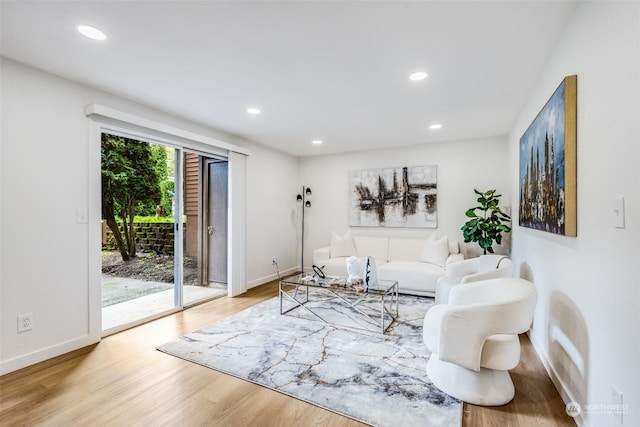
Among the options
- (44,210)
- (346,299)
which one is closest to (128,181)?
(44,210)

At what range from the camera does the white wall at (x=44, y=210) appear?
2197mm

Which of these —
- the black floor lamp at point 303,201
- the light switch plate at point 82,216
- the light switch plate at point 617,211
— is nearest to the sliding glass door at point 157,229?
the light switch plate at point 82,216

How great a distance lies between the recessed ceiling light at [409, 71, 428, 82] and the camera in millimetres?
2417

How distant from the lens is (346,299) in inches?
139

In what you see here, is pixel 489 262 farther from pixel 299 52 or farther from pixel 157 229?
pixel 157 229

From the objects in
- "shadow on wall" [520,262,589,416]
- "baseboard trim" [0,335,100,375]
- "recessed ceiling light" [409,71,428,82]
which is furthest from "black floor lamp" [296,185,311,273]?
"shadow on wall" [520,262,589,416]

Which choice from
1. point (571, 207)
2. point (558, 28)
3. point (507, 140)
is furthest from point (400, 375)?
point (507, 140)

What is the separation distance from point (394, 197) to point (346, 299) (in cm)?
221

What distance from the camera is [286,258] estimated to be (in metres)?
5.55

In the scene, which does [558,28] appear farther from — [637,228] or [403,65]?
[637,228]

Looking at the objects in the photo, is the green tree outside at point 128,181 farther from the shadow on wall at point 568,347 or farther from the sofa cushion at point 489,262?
the shadow on wall at point 568,347

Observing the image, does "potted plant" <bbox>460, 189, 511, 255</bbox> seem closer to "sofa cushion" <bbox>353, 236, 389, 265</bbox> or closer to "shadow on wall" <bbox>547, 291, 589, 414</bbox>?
"sofa cushion" <bbox>353, 236, 389, 265</bbox>

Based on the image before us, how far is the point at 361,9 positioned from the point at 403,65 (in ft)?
2.47

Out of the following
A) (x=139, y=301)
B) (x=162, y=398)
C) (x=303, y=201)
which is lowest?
(x=162, y=398)
